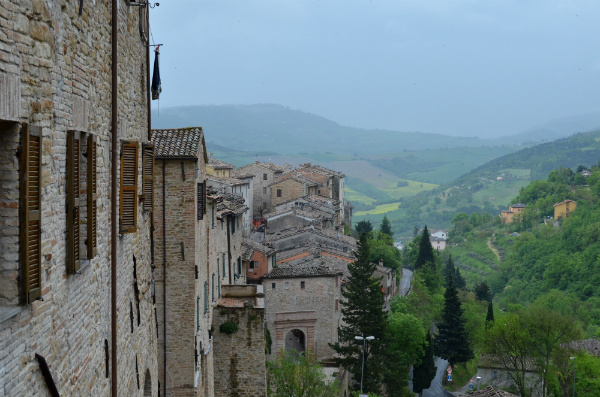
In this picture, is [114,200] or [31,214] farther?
[114,200]

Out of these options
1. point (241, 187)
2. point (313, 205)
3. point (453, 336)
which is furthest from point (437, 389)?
point (241, 187)

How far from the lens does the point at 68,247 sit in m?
5.72

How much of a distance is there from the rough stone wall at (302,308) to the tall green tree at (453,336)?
12455 millimetres

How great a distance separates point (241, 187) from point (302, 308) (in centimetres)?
2214

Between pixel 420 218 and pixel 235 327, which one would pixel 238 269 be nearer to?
pixel 235 327

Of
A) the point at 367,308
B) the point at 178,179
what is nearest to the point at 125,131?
the point at 178,179

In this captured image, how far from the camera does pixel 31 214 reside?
4.63 metres

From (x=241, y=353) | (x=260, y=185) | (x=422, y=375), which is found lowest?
(x=422, y=375)

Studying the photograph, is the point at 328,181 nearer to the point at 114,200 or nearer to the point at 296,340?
the point at 296,340

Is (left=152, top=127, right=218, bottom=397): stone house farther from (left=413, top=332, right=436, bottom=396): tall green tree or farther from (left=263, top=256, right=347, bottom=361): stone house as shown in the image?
(left=413, top=332, right=436, bottom=396): tall green tree

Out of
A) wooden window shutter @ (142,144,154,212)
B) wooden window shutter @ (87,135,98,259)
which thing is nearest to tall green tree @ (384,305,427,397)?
Result: wooden window shutter @ (142,144,154,212)

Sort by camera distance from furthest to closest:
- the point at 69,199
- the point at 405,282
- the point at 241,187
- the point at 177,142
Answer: the point at 405,282
the point at 241,187
the point at 177,142
the point at 69,199

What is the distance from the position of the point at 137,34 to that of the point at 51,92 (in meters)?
4.77

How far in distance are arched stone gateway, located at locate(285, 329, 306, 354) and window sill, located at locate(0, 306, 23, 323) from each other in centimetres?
3603
